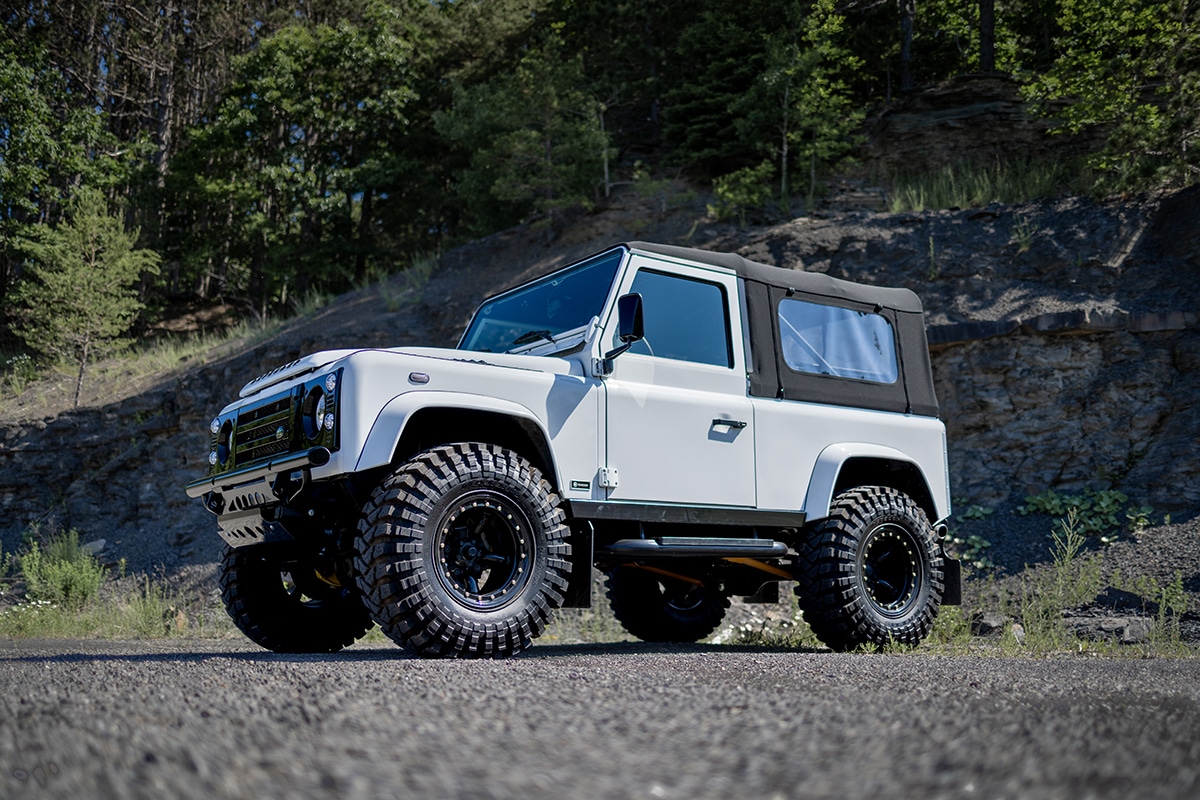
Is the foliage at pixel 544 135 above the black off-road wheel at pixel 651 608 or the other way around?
above

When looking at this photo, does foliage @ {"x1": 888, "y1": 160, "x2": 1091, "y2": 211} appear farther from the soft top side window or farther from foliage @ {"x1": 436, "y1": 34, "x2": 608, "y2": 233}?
the soft top side window

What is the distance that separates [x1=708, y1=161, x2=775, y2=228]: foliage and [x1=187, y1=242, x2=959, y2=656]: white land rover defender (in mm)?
8330

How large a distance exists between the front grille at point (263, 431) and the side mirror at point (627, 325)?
1.78 m

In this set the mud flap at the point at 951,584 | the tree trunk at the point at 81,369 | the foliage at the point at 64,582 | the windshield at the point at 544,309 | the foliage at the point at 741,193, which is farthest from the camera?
the tree trunk at the point at 81,369

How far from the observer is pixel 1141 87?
12.3 m

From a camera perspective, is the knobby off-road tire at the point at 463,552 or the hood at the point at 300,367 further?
the hood at the point at 300,367

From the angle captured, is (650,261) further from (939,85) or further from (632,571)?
(939,85)

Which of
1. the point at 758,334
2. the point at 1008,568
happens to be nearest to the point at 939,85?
the point at 1008,568

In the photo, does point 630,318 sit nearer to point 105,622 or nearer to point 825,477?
point 825,477

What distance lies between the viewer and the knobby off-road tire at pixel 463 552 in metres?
4.09

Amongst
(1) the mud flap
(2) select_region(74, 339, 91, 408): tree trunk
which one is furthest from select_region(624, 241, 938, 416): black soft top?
(2) select_region(74, 339, 91, 408): tree trunk

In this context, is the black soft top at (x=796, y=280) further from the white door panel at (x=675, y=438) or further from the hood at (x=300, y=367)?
the hood at (x=300, y=367)

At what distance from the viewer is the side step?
16.5 feet

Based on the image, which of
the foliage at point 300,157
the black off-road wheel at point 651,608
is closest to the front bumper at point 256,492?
the black off-road wheel at point 651,608
